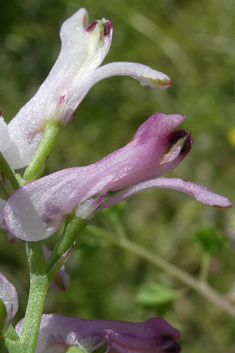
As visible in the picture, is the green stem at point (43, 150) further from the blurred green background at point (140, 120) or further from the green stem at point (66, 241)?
the blurred green background at point (140, 120)

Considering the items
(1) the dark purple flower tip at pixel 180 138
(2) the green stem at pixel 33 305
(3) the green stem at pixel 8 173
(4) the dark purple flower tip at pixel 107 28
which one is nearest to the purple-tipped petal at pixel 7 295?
(2) the green stem at pixel 33 305

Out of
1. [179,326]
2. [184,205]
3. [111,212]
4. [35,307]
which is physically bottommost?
[179,326]

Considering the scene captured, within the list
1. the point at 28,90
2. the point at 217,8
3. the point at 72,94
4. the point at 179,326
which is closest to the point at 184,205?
the point at 179,326

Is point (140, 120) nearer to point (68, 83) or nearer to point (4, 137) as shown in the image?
point (68, 83)

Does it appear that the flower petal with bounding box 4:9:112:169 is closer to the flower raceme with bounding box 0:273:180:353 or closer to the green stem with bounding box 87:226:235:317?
the flower raceme with bounding box 0:273:180:353

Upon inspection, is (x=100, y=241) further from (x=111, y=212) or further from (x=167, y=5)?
(x=167, y=5)

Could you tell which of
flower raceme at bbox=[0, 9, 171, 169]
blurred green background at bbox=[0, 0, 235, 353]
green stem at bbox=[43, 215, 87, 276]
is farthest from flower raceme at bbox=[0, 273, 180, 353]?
blurred green background at bbox=[0, 0, 235, 353]

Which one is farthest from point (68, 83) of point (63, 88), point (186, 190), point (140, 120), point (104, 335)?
point (140, 120)
